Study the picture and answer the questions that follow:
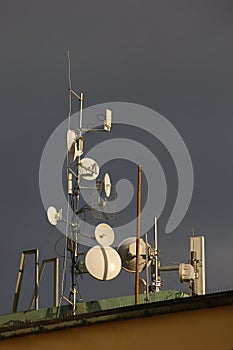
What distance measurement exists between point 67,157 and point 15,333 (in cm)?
1296

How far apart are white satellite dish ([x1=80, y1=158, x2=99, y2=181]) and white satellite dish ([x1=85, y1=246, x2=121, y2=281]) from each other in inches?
141

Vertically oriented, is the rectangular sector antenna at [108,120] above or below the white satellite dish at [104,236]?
above

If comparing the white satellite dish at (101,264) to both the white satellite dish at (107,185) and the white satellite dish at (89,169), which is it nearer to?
the white satellite dish at (107,185)

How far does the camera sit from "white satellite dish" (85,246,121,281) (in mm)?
27953

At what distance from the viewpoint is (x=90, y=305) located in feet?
90.3

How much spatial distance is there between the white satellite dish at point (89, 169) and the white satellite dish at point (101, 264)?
3570 millimetres

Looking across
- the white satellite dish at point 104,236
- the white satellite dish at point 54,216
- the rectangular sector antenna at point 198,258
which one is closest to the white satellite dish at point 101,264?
the white satellite dish at point 104,236

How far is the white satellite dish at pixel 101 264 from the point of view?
28.0 m

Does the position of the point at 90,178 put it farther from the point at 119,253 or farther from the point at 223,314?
the point at 223,314

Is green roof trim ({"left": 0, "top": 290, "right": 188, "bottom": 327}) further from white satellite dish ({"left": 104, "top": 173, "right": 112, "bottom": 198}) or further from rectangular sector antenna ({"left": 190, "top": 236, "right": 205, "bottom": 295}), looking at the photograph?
white satellite dish ({"left": 104, "top": 173, "right": 112, "bottom": 198})

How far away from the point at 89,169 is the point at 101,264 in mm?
4323

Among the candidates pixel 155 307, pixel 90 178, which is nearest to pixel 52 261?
pixel 90 178

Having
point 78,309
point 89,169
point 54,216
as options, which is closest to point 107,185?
point 89,169

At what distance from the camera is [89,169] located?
31359 mm
